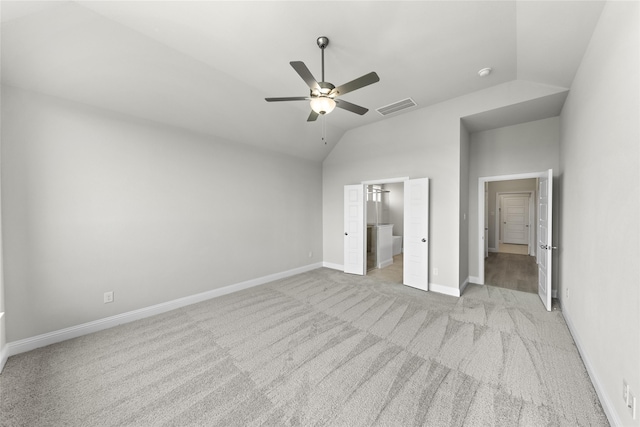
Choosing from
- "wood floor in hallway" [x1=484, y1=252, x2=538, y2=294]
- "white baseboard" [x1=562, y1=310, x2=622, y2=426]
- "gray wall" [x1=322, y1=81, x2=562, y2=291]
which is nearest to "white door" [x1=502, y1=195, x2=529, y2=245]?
"wood floor in hallway" [x1=484, y1=252, x2=538, y2=294]

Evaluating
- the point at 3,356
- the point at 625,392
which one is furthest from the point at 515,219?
the point at 3,356

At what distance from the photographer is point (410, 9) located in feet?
6.37

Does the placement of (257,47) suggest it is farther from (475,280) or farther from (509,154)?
(475,280)

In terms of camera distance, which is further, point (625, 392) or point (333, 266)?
point (333, 266)

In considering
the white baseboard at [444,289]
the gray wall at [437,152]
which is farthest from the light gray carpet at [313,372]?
the gray wall at [437,152]

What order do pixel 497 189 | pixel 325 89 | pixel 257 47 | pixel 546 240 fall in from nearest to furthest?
pixel 325 89
pixel 257 47
pixel 546 240
pixel 497 189

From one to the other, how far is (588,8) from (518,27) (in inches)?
17.4

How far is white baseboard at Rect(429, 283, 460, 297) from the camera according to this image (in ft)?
12.1

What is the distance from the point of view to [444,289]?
149 inches

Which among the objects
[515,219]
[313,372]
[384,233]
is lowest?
[313,372]

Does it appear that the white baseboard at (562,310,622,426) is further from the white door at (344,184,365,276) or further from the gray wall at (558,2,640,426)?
the white door at (344,184,365,276)

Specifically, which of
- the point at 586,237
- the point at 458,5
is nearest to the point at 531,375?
the point at 586,237

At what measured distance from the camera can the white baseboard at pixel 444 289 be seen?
3676 millimetres

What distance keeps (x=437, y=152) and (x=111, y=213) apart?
4.81 meters
